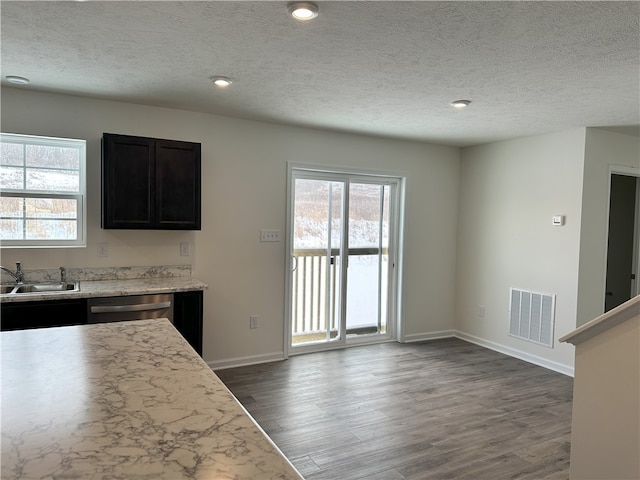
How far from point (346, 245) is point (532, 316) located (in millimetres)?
2134

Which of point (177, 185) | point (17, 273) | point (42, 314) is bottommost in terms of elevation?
point (42, 314)

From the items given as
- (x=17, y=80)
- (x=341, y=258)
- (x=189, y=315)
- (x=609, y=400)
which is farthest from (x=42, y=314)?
(x=609, y=400)

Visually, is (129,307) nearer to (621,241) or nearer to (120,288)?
(120,288)

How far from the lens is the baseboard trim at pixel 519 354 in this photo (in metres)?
4.25

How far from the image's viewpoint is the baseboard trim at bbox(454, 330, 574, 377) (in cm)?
425

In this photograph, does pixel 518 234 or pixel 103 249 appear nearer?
pixel 103 249

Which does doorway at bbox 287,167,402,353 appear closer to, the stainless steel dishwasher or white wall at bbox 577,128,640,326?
the stainless steel dishwasher

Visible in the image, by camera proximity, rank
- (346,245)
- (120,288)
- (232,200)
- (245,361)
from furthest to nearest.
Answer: (346,245)
(245,361)
(232,200)
(120,288)

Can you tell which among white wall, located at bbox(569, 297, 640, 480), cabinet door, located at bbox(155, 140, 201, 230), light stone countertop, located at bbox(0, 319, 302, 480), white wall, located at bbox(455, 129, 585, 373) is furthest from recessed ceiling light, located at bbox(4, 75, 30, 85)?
white wall, located at bbox(455, 129, 585, 373)

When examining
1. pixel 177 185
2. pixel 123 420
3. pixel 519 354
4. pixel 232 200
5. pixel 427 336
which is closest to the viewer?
pixel 123 420

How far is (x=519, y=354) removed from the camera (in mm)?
4703

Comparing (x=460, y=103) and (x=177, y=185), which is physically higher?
(x=460, y=103)

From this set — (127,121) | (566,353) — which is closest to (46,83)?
(127,121)

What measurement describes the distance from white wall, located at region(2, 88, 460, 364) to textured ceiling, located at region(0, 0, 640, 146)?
211 mm
